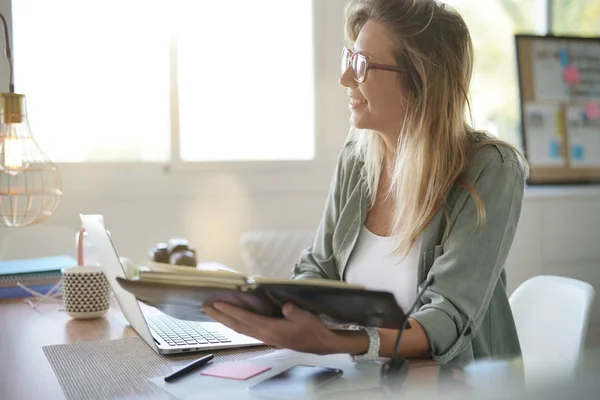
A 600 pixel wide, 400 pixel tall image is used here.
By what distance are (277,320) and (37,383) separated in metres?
0.36

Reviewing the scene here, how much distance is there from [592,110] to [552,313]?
97.6 inches

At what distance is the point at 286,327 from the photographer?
947 millimetres

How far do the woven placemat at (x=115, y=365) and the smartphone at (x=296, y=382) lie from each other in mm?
124

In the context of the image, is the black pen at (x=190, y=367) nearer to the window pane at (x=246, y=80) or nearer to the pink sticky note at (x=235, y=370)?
A: the pink sticky note at (x=235, y=370)

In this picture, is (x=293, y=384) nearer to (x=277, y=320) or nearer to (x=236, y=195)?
(x=277, y=320)

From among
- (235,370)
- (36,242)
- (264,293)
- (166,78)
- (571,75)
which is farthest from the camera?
(571,75)

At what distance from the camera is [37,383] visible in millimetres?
997

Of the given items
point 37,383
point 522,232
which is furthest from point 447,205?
point 522,232

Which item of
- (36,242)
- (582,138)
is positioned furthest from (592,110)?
(36,242)

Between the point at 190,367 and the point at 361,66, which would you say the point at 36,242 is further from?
the point at 190,367

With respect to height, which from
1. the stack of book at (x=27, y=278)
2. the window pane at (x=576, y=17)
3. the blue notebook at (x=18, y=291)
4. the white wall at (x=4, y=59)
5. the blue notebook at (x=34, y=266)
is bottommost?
the blue notebook at (x=18, y=291)

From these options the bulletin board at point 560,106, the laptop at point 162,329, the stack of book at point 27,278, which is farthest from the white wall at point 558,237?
the laptop at point 162,329

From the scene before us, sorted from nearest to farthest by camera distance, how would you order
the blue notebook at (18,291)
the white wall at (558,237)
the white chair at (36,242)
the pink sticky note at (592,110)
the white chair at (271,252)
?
the blue notebook at (18,291) < the white chair at (36,242) < the white chair at (271,252) < the white wall at (558,237) < the pink sticky note at (592,110)

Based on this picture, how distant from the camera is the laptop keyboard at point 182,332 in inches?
46.7
